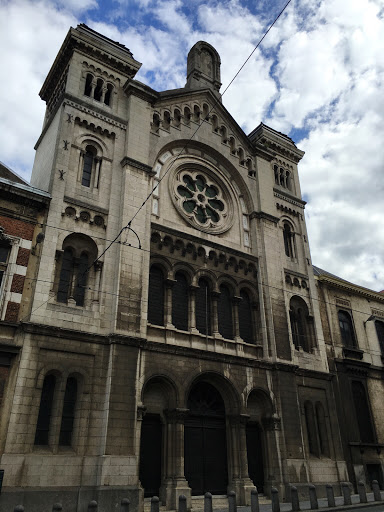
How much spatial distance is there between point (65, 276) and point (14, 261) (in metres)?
2.22

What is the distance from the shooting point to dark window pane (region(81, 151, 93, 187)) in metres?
21.4

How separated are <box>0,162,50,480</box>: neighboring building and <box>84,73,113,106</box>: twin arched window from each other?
22.4 feet

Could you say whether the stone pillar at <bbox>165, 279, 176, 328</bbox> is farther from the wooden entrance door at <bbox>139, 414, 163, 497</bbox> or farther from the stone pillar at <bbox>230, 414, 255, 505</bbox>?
the stone pillar at <bbox>230, 414, 255, 505</bbox>

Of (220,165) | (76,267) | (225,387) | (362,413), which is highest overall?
(220,165)

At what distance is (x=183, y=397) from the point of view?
19141 mm

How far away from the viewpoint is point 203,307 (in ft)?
74.0

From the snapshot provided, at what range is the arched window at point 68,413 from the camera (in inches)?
642

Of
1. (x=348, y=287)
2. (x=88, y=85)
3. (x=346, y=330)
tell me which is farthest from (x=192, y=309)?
(x=348, y=287)

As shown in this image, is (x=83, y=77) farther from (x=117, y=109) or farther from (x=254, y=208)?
(x=254, y=208)

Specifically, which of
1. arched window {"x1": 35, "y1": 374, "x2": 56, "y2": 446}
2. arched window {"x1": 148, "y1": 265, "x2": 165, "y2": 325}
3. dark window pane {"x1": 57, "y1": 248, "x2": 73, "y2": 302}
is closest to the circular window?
arched window {"x1": 148, "y1": 265, "x2": 165, "y2": 325}

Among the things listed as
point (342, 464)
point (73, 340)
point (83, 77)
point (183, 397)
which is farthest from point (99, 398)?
point (83, 77)

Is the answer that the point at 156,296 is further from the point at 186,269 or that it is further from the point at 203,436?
the point at 203,436

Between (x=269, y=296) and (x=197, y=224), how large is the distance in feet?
18.8

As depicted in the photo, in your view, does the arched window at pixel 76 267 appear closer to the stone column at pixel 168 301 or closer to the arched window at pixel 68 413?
the arched window at pixel 68 413
